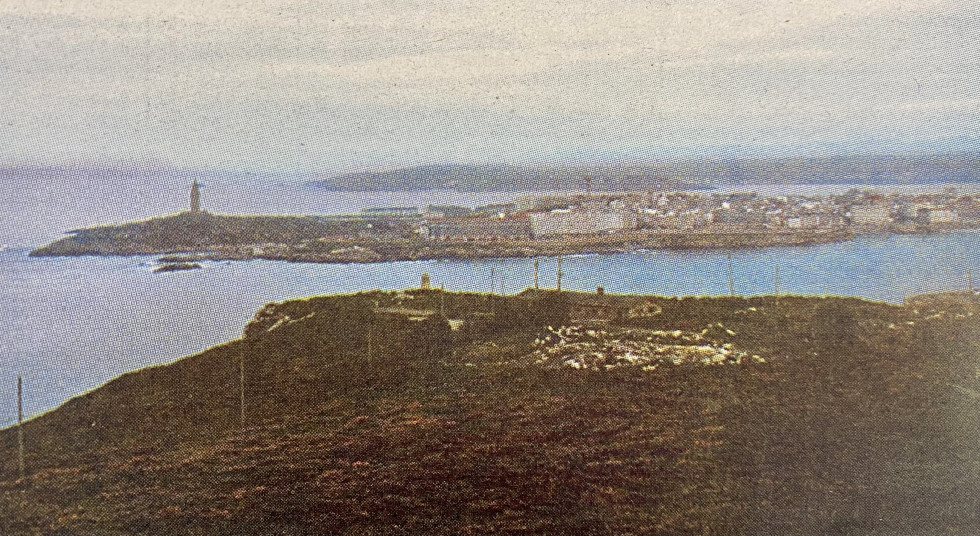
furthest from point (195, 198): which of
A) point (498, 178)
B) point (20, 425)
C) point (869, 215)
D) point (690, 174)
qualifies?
point (869, 215)

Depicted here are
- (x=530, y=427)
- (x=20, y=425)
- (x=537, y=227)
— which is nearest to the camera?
(x=20, y=425)

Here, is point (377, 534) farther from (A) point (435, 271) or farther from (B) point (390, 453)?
(A) point (435, 271)

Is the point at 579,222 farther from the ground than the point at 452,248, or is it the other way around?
the point at 579,222

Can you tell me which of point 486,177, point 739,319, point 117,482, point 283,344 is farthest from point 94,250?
point 739,319

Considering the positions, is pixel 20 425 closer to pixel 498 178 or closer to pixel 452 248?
pixel 452 248

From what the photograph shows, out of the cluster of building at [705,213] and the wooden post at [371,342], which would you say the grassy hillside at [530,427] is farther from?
the cluster of building at [705,213]

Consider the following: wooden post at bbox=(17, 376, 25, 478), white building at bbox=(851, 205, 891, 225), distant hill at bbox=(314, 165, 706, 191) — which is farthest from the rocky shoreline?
wooden post at bbox=(17, 376, 25, 478)

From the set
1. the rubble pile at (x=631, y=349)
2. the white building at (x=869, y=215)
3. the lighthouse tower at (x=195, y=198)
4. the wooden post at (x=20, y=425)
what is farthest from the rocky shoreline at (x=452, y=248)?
the wooden post at (x=20, y=425)
